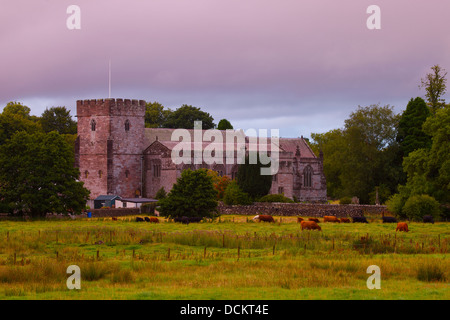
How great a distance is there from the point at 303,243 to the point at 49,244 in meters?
12.4

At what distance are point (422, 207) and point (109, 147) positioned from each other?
4490 cm

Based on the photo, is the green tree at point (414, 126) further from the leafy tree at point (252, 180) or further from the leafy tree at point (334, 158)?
the leafy tree at point (252, 180)

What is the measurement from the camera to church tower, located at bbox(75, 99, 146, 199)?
282 feet

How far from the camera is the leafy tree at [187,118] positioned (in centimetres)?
12562

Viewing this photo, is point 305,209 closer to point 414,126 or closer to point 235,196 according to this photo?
point 235,196

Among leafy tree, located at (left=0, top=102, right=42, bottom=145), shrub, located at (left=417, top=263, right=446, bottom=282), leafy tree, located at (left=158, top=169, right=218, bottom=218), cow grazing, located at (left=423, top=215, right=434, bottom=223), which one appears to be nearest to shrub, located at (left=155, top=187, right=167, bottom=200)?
leafy tree, located at (left=0, top=102, right=42, bottom=145)

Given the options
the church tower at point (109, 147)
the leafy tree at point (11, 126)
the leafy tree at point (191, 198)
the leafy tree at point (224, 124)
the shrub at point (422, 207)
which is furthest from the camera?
the leafy tree at point (224, 124)

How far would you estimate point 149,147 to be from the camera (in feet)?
291

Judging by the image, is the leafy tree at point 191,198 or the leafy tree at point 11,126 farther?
the leafy tree at point 11,126

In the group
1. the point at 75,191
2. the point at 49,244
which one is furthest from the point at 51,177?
the point at 49,244

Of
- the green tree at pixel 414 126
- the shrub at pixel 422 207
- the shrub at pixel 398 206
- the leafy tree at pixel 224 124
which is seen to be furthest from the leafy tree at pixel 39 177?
the leafy tree at pixel 224 124

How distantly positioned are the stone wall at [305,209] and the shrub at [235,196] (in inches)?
76.3

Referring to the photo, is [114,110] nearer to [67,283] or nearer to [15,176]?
[15,176]

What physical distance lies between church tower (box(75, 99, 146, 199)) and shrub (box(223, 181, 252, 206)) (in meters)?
16.0
